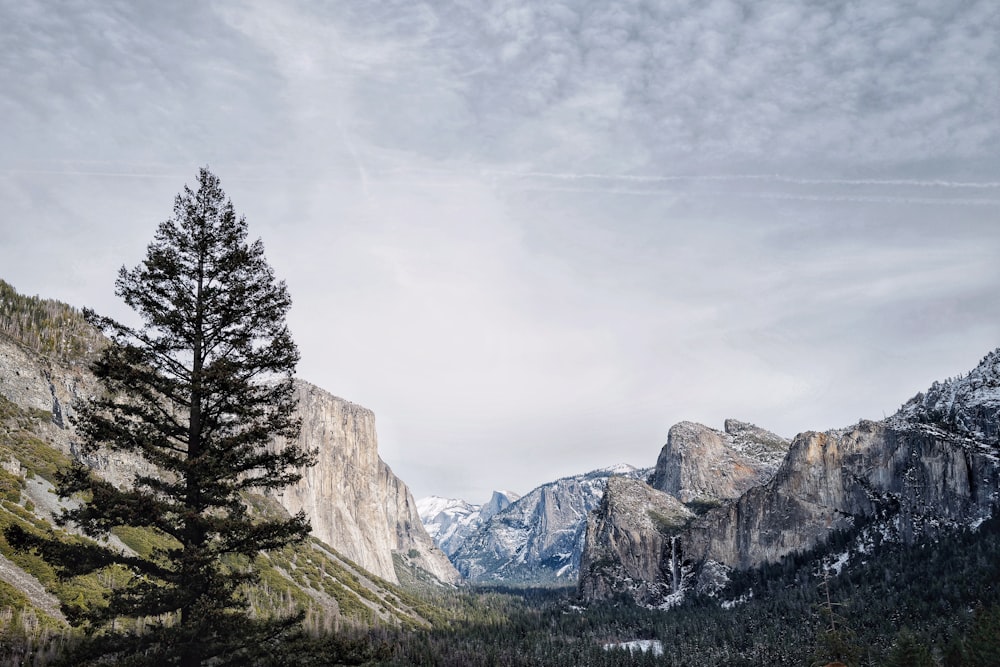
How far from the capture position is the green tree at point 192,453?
49.4ft

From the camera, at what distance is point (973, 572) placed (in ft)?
525

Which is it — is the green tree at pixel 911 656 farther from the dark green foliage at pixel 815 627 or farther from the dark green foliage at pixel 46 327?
the dark green foliage at pixel 46 327

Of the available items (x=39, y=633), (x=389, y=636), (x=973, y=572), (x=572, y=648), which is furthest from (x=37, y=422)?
(x=973, y=572)

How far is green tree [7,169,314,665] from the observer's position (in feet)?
49.4

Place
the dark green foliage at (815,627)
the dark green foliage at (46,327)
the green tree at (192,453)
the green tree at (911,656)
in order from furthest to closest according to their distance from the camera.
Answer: the dark green foliage at (46,327) → the dark green foliage at (815,627) → the green tree at (911,656) → the green tree at (192,453)

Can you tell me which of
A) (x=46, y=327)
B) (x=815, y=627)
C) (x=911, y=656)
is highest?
(x=46, y=327)

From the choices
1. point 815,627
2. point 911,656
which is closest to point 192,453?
point 911,656

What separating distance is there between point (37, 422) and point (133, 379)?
142 meters

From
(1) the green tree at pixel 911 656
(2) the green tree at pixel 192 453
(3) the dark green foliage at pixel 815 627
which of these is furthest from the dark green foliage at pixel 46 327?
(1) the green tree at pixel 911 656

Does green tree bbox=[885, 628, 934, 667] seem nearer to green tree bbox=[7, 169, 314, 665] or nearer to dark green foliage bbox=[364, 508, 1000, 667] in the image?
dark green foliage bbox=[364, 508, 1000, 667]

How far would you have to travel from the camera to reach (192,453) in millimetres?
16781

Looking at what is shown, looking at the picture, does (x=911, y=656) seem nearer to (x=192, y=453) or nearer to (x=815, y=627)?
(x=192, y=453)

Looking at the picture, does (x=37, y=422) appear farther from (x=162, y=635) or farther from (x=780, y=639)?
(x=780, y=639)

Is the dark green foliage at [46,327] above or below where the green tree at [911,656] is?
above
